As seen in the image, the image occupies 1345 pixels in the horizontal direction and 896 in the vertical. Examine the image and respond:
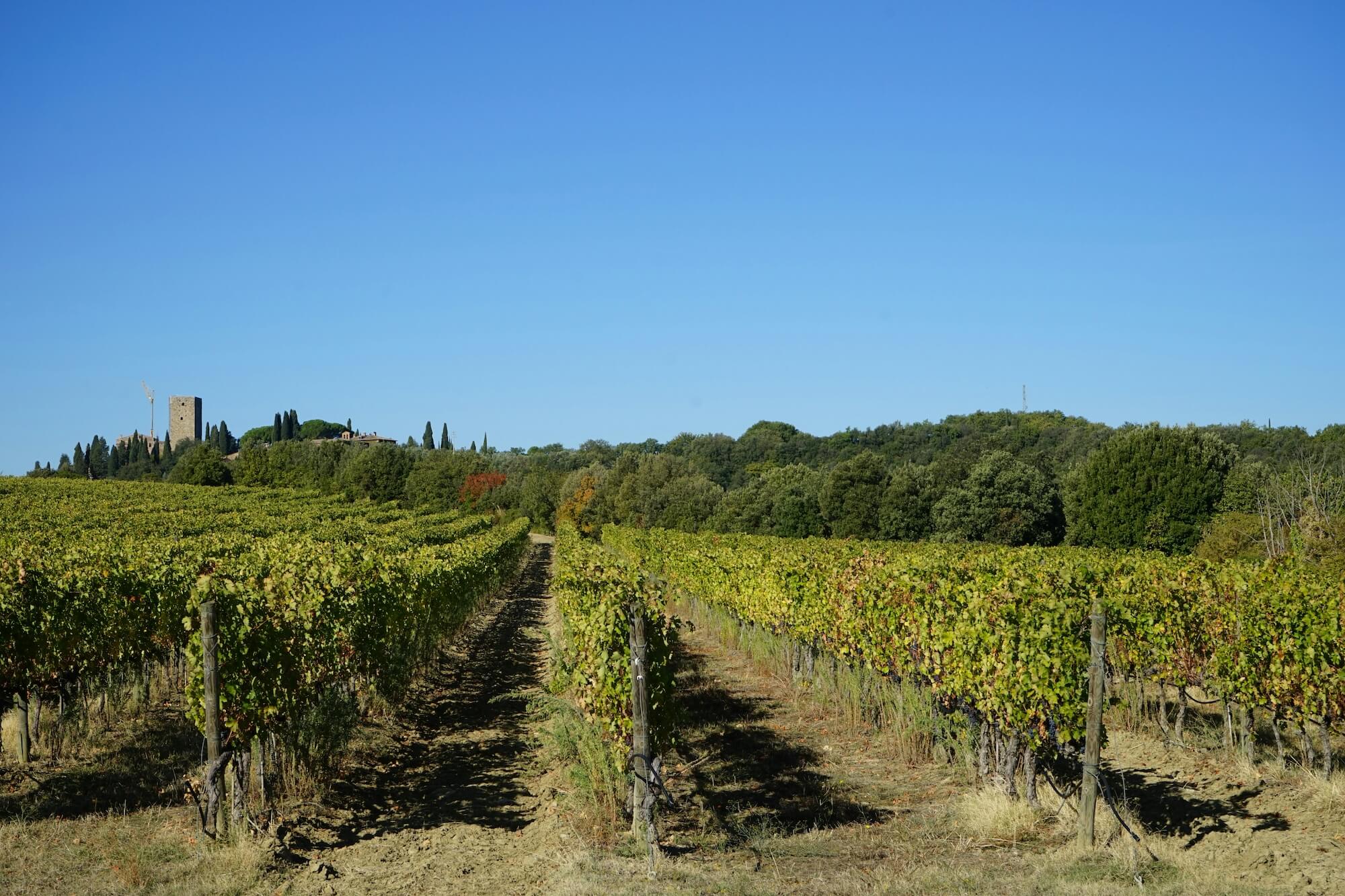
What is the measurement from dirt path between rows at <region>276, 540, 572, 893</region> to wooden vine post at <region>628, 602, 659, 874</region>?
671 mm

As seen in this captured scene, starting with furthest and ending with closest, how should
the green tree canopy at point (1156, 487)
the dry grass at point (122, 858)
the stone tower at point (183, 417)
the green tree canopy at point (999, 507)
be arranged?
the stone tower at point (183, 417) < the green tree canopy at point (999, 507) < the green tree canopy at point (1156, 487) < the dry grass at point (122, 858)

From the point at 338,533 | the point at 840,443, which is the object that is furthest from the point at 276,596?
the point at 840,443

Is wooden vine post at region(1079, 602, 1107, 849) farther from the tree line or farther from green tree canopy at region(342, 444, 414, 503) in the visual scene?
green tree canopy at region(342, 444, 414, 503)

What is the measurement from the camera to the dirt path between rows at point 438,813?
7047 mm

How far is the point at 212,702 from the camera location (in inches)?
294

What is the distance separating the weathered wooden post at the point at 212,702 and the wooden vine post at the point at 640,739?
3.14m

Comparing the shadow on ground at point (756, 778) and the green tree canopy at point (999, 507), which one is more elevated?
the green tree canopy at point (999, 507)

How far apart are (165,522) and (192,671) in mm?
25266

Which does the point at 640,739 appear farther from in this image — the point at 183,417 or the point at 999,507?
the point at 183,417

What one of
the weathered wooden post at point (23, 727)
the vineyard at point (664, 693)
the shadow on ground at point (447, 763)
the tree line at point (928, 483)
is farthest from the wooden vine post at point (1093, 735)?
the tree line at point (928, 483)

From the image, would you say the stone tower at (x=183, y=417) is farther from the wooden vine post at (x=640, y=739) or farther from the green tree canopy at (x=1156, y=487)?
the wooden vine post at (x=640, y=739)

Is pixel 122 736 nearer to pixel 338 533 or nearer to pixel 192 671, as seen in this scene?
pixel 192 671

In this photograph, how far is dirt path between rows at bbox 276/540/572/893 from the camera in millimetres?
7047

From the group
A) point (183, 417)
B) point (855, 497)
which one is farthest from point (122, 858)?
point (183, 417)
